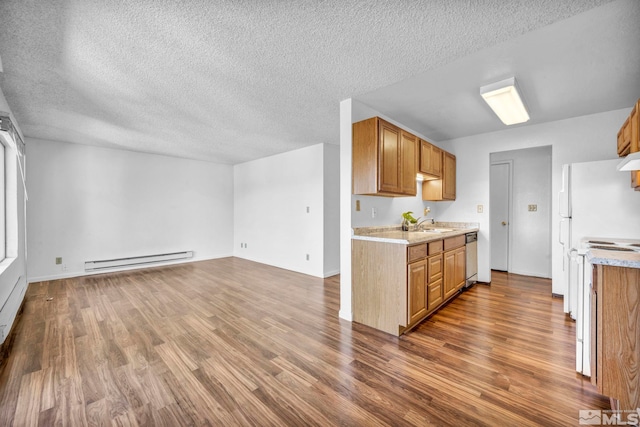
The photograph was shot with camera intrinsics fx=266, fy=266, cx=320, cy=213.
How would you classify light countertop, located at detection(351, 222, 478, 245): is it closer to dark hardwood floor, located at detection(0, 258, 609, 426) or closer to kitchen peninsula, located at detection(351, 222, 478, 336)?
kitchen peninsula, located at detection(351, 222, 478, 336)

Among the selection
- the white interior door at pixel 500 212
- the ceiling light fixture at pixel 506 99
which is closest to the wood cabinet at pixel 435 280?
the ceiling light fixture at pixel 506 99

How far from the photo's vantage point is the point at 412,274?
98.7 inches

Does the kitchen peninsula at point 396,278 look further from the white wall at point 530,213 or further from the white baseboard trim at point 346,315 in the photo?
the white wall at point 530,213

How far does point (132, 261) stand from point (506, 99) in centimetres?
643

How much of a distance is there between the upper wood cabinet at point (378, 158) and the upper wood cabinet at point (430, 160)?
1.75 ft

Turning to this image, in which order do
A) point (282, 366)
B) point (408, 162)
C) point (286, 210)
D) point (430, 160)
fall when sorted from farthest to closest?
1. point (286, 210)
2. point (430, 160)
3. point (408, 162)
4. point (282, 366)

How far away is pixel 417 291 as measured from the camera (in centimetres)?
260

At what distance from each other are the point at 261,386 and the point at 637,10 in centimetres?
330

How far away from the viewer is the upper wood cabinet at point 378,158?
8.82 feet

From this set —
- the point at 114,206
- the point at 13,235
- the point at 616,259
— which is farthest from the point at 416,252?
the point at 114,206

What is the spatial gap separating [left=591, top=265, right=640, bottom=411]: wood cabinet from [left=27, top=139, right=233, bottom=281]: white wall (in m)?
6.42

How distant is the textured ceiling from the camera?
5.23 feet

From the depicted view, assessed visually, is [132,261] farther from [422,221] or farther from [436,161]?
[436,161]

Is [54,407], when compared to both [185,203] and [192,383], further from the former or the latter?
[185,203]
